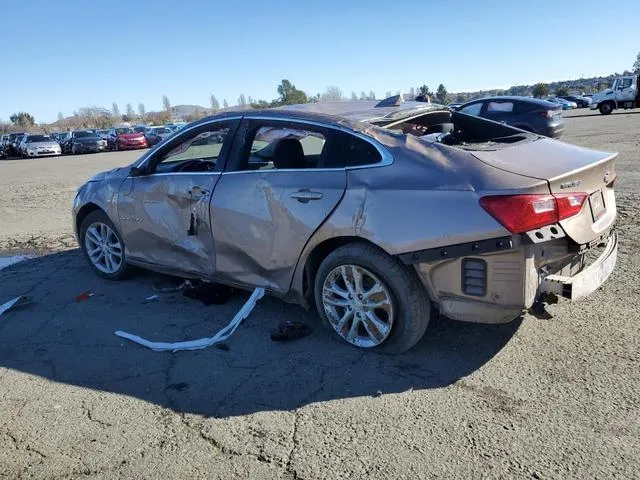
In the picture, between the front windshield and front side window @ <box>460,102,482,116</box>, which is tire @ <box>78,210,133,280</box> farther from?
the front windshield

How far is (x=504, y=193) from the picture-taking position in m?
3.12

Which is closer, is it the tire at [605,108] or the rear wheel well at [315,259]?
the rear wheel well at [315,259]

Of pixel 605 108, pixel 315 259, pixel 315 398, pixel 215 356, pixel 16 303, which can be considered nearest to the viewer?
pixel 315 398

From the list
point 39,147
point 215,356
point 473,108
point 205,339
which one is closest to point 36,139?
point 39,147

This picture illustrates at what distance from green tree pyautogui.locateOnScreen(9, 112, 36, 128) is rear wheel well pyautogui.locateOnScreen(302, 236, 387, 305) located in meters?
110

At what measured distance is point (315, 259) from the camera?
13.2 ft

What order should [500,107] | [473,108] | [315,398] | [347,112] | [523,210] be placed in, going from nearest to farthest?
[523,210], [315,398], [347,112], [500,107], [473,108]

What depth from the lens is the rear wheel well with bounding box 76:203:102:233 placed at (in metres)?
5.72

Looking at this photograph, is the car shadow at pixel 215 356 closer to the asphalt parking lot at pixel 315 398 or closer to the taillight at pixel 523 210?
the asphalt parking lot at pixel 315 398

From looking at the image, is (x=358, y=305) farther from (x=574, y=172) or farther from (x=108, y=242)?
(x=108, y=242)

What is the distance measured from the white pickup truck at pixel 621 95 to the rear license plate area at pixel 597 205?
37.3m

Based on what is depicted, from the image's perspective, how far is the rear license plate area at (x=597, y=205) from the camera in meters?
3.57

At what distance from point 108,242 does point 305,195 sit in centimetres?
281

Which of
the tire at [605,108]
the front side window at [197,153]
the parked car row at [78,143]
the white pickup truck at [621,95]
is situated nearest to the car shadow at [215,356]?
the front side window at [197,153]
